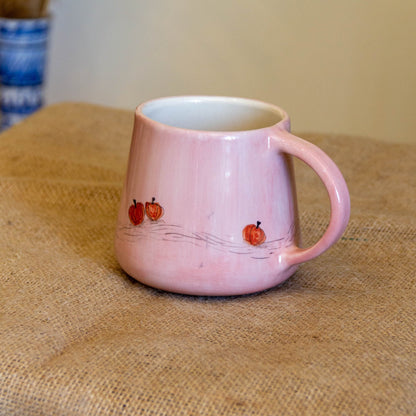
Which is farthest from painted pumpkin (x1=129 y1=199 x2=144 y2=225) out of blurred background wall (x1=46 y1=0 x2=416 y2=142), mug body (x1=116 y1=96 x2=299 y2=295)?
blurred background wall (x1=46 y1=0 x2=416 y2=142)

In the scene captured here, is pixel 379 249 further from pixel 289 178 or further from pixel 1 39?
pixel 1 39

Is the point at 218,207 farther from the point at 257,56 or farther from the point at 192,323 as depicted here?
the point at 257,56

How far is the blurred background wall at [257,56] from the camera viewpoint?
4.91 feet

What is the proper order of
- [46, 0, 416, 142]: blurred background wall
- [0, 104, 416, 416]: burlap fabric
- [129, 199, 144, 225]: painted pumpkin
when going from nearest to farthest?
1. [0, 104, 416, 416]: burlap fabric
2. [129, 199, 144, 225]: painted pumpkin
3. [46, 0, 416, 142]: blurred background wall

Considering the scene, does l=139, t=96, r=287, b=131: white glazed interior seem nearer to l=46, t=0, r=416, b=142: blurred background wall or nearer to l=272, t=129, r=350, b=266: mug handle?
l=272, t=129, r=350, b=266: mug handle

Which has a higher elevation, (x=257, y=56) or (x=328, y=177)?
(x=328, y=177)

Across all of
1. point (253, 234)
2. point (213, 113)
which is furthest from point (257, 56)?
point (253, 234)

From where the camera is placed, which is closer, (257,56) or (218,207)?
(218,207)

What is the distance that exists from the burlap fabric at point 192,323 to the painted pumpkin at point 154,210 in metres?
0.06

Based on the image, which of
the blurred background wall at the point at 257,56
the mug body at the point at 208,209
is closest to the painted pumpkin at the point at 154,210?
the mug body at the point at 208,209

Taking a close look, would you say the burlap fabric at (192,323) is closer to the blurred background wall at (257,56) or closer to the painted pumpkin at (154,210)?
the painted pumpkin at (154,210)

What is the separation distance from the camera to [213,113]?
0.53m

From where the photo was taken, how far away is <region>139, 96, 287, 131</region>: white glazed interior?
51 centimetres

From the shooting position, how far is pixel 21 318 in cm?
42
